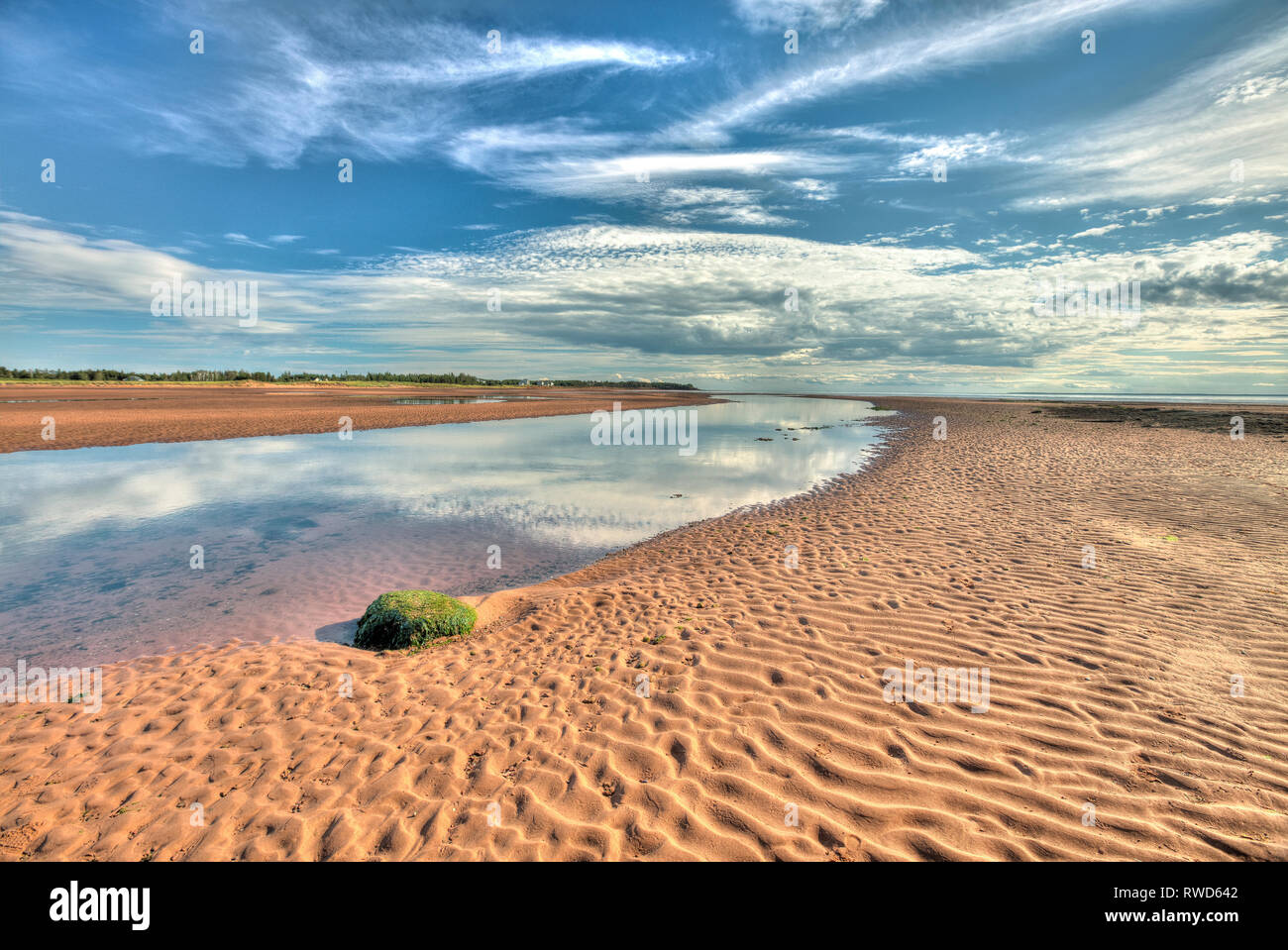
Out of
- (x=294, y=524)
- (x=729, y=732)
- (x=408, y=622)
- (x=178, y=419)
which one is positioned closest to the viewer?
(x=729, y=732)

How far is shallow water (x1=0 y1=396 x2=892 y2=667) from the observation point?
27.3 ft

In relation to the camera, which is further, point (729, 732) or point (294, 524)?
point (294, 524)

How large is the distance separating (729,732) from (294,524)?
1343cm

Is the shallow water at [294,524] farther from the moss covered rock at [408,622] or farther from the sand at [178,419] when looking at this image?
the sand at [178,419]

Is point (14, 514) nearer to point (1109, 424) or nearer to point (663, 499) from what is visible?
point (663, 499)

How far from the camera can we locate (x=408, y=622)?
739 centimetres

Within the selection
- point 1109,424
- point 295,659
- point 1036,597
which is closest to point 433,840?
point 295,659

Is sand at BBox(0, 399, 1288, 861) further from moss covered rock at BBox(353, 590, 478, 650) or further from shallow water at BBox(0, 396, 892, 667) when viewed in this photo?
shallow water at BBox(0, 396, 892, 667)

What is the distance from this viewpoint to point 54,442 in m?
26.1

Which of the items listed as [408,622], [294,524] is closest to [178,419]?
[294,524]

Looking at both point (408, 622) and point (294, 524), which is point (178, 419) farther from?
point (408, 622)

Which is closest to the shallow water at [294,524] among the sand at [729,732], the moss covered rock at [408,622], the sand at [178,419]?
the moss covered rock at [408,622]

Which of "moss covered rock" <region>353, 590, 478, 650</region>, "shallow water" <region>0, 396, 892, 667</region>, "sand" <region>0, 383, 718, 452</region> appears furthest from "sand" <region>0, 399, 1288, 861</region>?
"sand" <region>0, 383, 718, 452</region>

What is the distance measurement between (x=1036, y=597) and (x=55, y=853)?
36.6 feet
